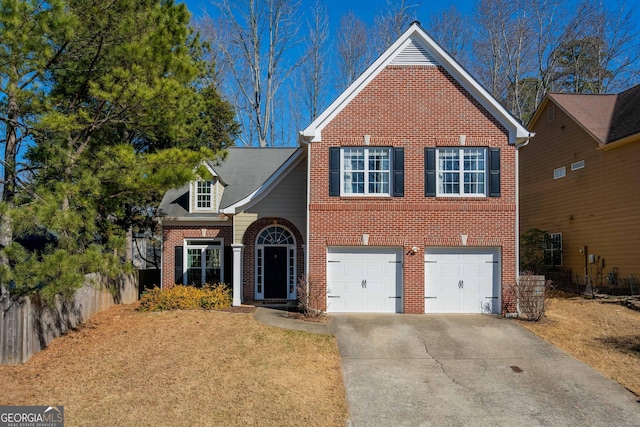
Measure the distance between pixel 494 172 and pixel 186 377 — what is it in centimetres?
1020

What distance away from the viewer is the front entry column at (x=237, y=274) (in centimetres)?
1442

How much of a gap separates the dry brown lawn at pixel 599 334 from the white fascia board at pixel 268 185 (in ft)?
27.9

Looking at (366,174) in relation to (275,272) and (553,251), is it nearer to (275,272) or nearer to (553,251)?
(275,272)

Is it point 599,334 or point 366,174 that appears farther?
point 366,174

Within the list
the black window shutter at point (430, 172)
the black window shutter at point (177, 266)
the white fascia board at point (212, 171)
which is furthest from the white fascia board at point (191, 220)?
the black window shutter at point (430, 172)

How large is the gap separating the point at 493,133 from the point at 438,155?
1785 millimetres

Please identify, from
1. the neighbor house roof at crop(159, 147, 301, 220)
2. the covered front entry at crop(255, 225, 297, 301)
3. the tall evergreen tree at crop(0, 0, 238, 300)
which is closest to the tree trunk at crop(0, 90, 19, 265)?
the tall evergreen tree at crop(0, 0, 238, 300)

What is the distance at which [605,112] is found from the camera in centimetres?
1898

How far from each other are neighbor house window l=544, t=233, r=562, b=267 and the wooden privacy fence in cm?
1809

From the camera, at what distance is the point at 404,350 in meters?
10.2

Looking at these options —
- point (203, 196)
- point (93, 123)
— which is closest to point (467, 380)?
point (93, 123)

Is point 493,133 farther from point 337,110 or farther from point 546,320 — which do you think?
point 546,320

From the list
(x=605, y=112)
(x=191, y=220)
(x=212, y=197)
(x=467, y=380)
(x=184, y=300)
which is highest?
(x=605, y=112)

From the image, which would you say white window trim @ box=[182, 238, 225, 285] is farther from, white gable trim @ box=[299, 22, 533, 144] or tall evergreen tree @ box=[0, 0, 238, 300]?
white gable trim @ box=[299, 22, 533, 144]
